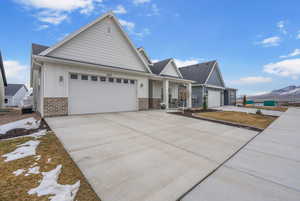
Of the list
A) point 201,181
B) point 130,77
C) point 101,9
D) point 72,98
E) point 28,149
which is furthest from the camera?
point 130,77

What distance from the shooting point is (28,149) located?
9.80 feet

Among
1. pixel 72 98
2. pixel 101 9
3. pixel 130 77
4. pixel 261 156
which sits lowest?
pixel 261 156

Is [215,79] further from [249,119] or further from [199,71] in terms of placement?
[249,119]

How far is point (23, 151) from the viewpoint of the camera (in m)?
2.88

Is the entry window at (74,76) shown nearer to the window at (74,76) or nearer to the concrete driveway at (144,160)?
the window at (74,76)

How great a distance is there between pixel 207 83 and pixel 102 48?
13.9m

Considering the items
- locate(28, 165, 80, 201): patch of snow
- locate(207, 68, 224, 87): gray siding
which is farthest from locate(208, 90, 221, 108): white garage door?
locate(28, 165, 80, 201): patch of snow

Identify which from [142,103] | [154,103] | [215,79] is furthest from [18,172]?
[215,79]

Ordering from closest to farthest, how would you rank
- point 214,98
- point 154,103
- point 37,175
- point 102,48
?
point 37,175 → point 102,48 → point 154,103 → point 214,98

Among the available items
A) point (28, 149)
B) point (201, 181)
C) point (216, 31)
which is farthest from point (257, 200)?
point (216, 31)

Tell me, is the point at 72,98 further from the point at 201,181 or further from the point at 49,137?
the point at 201,181

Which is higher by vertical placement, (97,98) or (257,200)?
(97,98)

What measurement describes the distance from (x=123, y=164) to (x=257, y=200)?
2056mm

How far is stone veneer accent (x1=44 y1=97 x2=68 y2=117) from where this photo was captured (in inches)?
269
